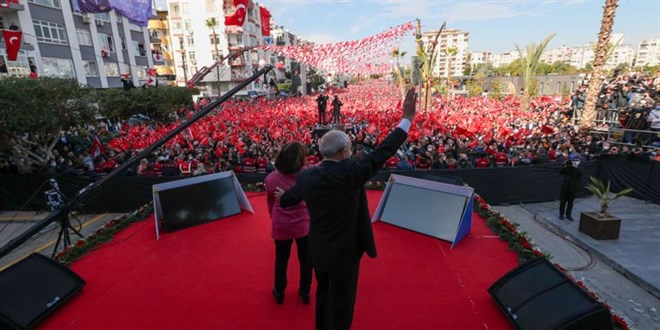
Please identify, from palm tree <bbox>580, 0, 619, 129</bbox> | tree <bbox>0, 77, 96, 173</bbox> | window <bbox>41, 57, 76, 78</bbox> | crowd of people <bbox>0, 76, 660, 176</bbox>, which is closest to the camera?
tree <bbox>0, 77, 96, 173</bbox>

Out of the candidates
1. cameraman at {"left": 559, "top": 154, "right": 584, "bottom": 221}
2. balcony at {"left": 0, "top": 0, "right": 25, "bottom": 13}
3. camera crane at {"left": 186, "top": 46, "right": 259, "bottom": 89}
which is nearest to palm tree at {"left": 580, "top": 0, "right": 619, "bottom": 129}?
cameraman at {"left": 559, "top": 154, "right": 584, "bottom": 221}

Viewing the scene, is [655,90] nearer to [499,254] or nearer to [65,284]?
[499,254]

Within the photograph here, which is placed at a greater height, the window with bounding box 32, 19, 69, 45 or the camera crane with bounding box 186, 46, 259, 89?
the window with bounding box 32, 19, 69, 45

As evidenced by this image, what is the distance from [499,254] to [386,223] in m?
2.01

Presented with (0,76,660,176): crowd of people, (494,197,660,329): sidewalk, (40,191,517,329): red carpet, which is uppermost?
(0,76,660,176): crowd of people

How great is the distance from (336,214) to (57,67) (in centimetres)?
3061

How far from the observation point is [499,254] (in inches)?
212

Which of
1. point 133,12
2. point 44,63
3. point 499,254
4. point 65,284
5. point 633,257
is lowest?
point 633,257

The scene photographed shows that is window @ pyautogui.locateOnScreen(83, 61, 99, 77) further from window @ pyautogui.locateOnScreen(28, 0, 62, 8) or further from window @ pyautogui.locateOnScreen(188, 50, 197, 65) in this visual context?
window @ pyautogui.locateOnScreen(188, 50, 197, 65)

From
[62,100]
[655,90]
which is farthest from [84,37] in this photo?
[655,90]

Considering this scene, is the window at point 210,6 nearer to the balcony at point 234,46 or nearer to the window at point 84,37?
the balcony at point 234,46

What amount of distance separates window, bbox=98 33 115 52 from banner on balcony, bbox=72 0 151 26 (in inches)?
441

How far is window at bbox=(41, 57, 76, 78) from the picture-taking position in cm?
2375

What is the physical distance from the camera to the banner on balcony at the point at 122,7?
1692 cm
